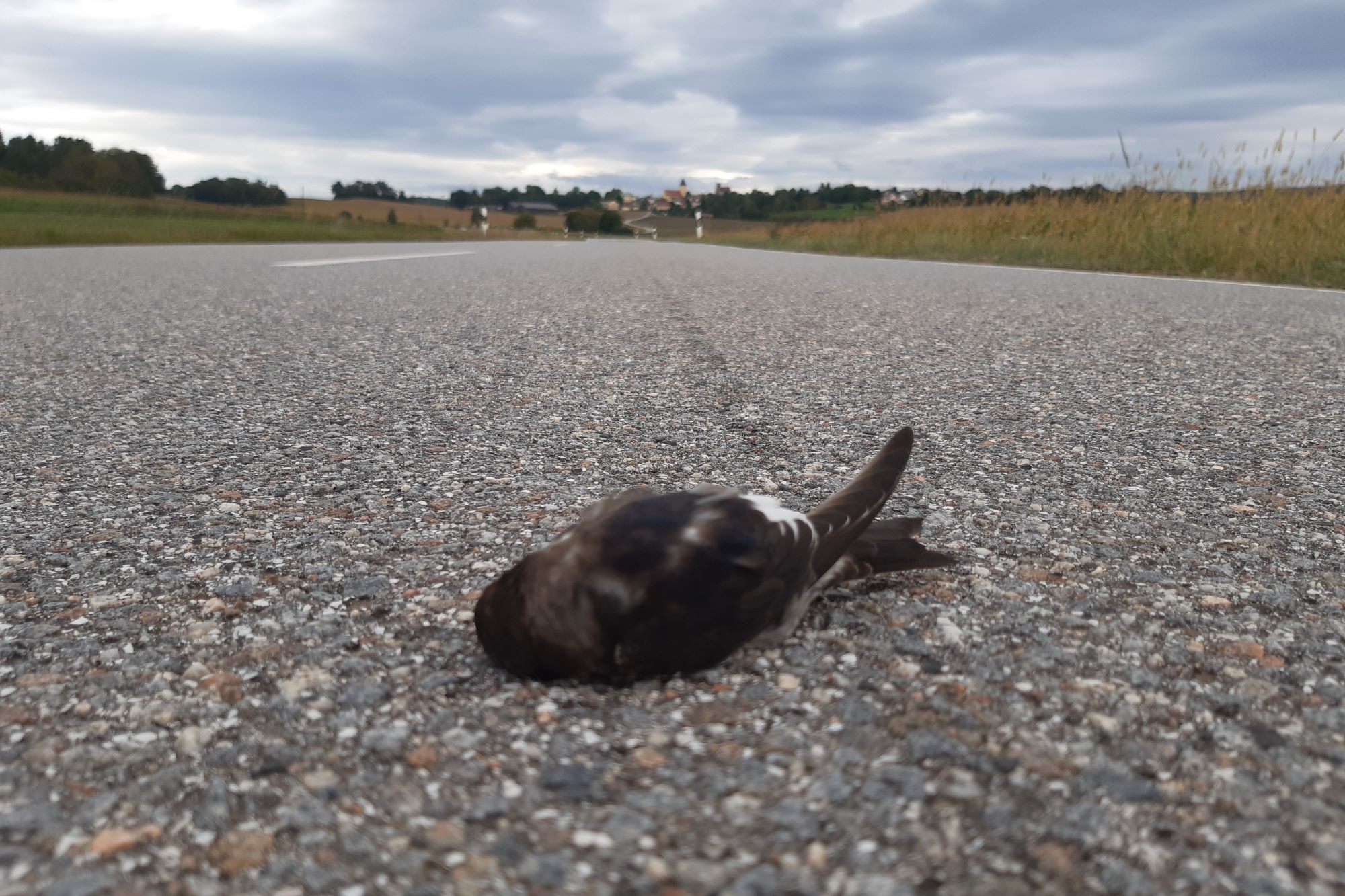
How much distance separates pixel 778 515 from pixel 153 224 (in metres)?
27.4

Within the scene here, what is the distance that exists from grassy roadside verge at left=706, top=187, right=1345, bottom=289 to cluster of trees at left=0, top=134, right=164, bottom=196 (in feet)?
81.8

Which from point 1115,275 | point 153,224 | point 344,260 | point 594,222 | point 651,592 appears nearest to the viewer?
point 651,592

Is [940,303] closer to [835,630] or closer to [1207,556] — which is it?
[1207,556]

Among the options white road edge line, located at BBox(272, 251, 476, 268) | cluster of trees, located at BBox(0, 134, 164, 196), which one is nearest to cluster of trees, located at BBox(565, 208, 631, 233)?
cluster of trees, located at BBox(0, 134, 164, 196)

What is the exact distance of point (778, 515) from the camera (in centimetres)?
183

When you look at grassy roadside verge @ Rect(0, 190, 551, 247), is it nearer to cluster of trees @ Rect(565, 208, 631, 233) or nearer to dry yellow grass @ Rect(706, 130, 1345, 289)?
dry yellow grass @ Rect(706, 130, 1345, 289)

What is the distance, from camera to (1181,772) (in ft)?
4.73

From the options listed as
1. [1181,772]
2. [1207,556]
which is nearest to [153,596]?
[1181,772]

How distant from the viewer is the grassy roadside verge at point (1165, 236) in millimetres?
10852

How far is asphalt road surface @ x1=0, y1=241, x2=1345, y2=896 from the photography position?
1286mm

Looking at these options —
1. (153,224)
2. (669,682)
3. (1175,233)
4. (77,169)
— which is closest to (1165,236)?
(1175,233)

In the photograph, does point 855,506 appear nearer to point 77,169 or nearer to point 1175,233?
point 1175,233

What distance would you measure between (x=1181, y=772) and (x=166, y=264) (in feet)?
43.9

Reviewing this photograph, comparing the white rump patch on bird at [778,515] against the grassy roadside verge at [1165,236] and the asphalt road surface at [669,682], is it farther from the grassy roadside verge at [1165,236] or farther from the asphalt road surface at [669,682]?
the grassy roadside verge at [1165,236]
